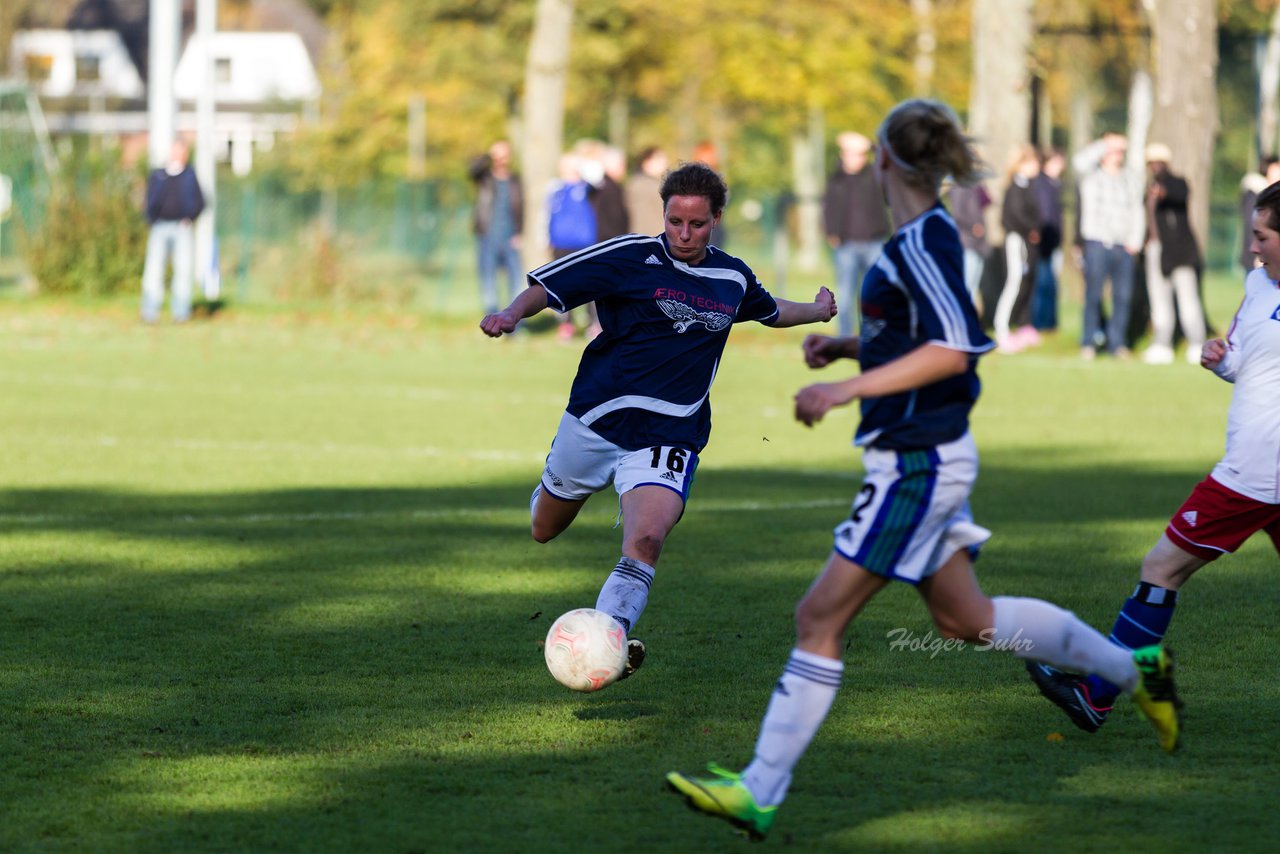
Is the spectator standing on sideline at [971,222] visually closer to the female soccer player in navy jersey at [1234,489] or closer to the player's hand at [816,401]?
the female soccer player in navy jersey at [1234,489]

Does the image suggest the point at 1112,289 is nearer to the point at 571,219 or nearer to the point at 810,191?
the point at 571,219

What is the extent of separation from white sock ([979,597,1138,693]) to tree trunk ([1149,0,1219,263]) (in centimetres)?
1854

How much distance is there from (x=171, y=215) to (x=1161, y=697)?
20.3m

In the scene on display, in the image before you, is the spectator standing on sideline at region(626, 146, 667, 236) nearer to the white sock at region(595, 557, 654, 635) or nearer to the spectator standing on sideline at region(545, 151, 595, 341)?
the spectator standing on sideline at region(545, 151, 595, 341)

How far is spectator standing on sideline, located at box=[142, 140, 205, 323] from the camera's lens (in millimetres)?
24312

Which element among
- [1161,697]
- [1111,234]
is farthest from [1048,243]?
[1161,697]

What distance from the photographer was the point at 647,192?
868 inches

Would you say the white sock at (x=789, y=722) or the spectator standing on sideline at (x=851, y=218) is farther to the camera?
the spectator standing on sideline at (x=851, y=218)

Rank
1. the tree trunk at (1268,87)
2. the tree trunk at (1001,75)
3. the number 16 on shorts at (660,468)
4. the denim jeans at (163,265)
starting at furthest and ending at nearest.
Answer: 1. the tree trunk at (1268,87)
2. the tree trunk at (1001,75)
3. the denim jeans at (163,265)
4. the number 16 on shorts at (660,468)

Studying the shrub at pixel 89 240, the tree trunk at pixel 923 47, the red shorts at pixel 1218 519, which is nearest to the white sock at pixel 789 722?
the red shorts at pixel 1218 519

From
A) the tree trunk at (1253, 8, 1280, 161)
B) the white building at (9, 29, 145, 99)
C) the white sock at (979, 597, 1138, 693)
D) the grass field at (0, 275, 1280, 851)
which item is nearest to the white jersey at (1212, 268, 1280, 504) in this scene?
the grass field at (0, 275, 1280, 851)

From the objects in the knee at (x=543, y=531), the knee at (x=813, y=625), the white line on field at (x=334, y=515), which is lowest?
the white line on field at (x=334, y=515)

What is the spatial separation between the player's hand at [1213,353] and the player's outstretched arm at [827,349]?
154 cm

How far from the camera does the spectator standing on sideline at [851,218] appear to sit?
22.4 meters
